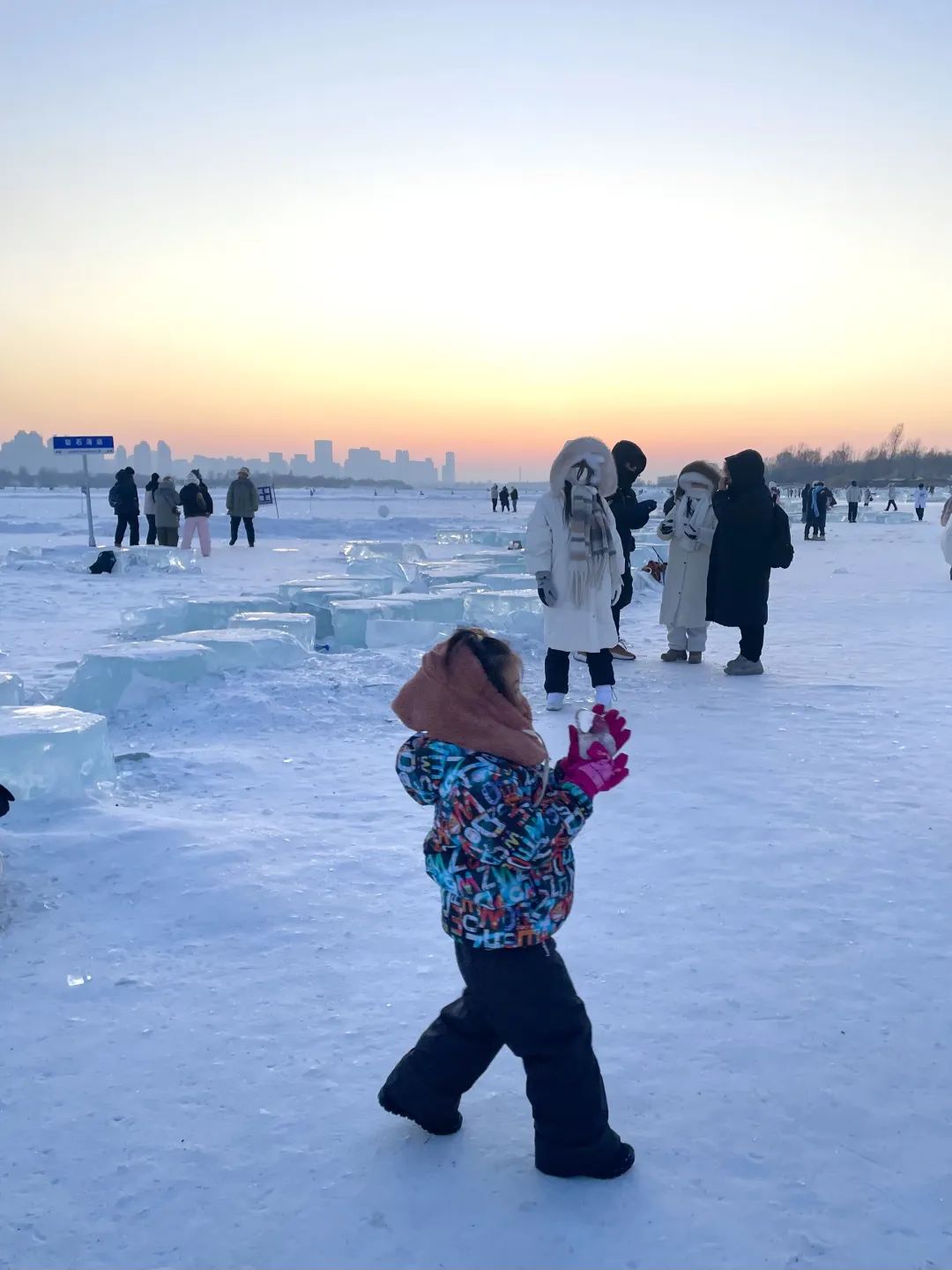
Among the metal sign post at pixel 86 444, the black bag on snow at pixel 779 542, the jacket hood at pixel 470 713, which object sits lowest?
the jacket hood at pixel 470 713

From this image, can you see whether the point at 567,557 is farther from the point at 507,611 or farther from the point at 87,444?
the point at 87,444

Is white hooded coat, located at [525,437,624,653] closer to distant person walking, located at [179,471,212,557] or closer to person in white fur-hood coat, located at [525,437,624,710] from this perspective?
person in white fur-hood coat, located at [525,437,624,710]

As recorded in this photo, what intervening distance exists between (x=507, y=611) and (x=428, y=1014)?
6.16m

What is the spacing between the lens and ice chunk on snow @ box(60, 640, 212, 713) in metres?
5.91

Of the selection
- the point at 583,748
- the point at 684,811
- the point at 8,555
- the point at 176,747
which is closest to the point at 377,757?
the point at 176,747

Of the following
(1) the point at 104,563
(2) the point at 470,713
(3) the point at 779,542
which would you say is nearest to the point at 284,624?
(3) the point at 779,542

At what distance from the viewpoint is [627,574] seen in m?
7.89

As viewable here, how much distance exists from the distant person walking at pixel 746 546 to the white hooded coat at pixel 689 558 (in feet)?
0.24

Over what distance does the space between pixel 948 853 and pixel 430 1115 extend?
2479 mm

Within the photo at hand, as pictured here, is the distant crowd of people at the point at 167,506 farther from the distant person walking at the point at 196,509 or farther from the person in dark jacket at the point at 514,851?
the person in dark jacket at the point at 514,851

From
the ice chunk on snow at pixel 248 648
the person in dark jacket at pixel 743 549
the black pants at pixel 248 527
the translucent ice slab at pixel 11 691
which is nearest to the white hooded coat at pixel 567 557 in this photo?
the person in dark jacket at pixel 743 549

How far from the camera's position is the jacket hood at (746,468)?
6.71m

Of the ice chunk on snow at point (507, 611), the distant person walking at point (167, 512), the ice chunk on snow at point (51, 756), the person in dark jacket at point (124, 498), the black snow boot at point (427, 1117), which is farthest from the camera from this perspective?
the distant person walking at point (167, 512)

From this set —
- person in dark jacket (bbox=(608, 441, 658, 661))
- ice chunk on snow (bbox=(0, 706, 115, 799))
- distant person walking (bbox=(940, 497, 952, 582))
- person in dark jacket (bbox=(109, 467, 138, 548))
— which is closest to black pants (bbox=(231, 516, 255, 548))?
person in dark jacket (bbox=(109, 467, 138, 548))
